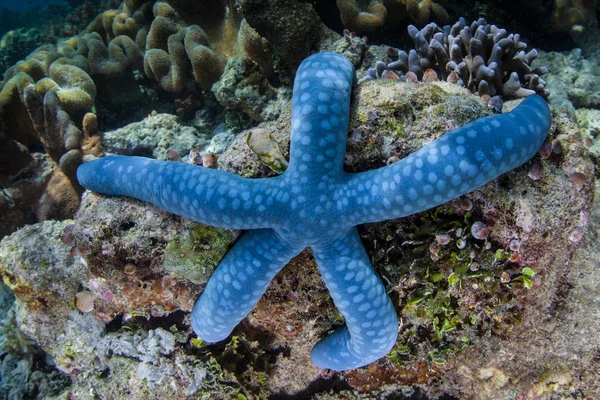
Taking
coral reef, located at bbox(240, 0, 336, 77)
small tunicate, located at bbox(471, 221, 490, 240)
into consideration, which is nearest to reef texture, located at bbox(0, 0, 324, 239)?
coral reef, located at bbox(240, 0, 336, 77)

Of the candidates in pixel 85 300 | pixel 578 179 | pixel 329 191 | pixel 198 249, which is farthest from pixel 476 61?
pixel 85 300

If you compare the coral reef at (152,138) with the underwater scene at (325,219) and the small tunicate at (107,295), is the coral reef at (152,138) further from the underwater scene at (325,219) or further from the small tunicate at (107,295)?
the small tunicate at (107,295)

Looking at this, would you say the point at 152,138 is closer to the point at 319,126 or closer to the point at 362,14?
the point at 362,14

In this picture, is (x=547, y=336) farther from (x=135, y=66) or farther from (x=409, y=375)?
(x=135, y=66)

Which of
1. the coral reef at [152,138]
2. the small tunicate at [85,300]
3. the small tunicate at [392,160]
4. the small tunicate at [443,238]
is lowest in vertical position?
the small tunicate at [85,300]

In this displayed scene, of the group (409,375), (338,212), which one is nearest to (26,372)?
(409,375)

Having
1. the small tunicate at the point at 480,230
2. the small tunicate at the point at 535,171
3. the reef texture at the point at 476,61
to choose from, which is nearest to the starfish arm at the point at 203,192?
the small tunicate at the point at 480,230
